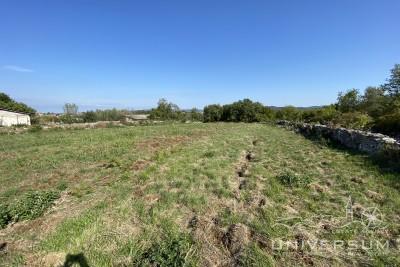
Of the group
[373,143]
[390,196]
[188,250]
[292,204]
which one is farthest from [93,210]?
[373,143]

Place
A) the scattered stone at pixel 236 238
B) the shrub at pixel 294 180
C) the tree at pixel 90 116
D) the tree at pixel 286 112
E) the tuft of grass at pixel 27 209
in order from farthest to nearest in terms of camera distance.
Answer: the tree at pixel 90 116 → the tree at pixel 286 112 → the shrub at pixel 294 180 → the tuft of grass at pixel 27 209 → the scattered stone at pixel 236 238

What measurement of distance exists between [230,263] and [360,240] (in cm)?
205

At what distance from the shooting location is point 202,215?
4.55m

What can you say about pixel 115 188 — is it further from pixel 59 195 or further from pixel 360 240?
pixel 360 240

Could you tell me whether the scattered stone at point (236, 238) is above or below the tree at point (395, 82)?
below

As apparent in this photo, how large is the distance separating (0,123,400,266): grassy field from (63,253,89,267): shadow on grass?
0.04ft

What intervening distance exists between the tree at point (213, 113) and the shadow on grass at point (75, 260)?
175 ft

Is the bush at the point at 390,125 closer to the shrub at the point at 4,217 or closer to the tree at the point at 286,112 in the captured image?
the shrub at the point at 4,217

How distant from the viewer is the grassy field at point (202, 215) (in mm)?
3334

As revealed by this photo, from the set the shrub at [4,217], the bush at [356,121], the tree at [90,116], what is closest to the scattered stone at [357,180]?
the shrub at [4,217]

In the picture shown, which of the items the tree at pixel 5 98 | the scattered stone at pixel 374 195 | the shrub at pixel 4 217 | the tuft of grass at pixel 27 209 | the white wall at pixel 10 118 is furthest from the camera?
the tree at pixel 5 98

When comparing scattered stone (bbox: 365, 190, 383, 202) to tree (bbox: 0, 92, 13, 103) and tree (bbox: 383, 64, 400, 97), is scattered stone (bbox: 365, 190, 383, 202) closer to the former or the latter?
tree (bbox: 383, 64, 400, 97)

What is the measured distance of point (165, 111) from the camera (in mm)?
66375

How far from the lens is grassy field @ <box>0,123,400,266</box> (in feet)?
10.9
